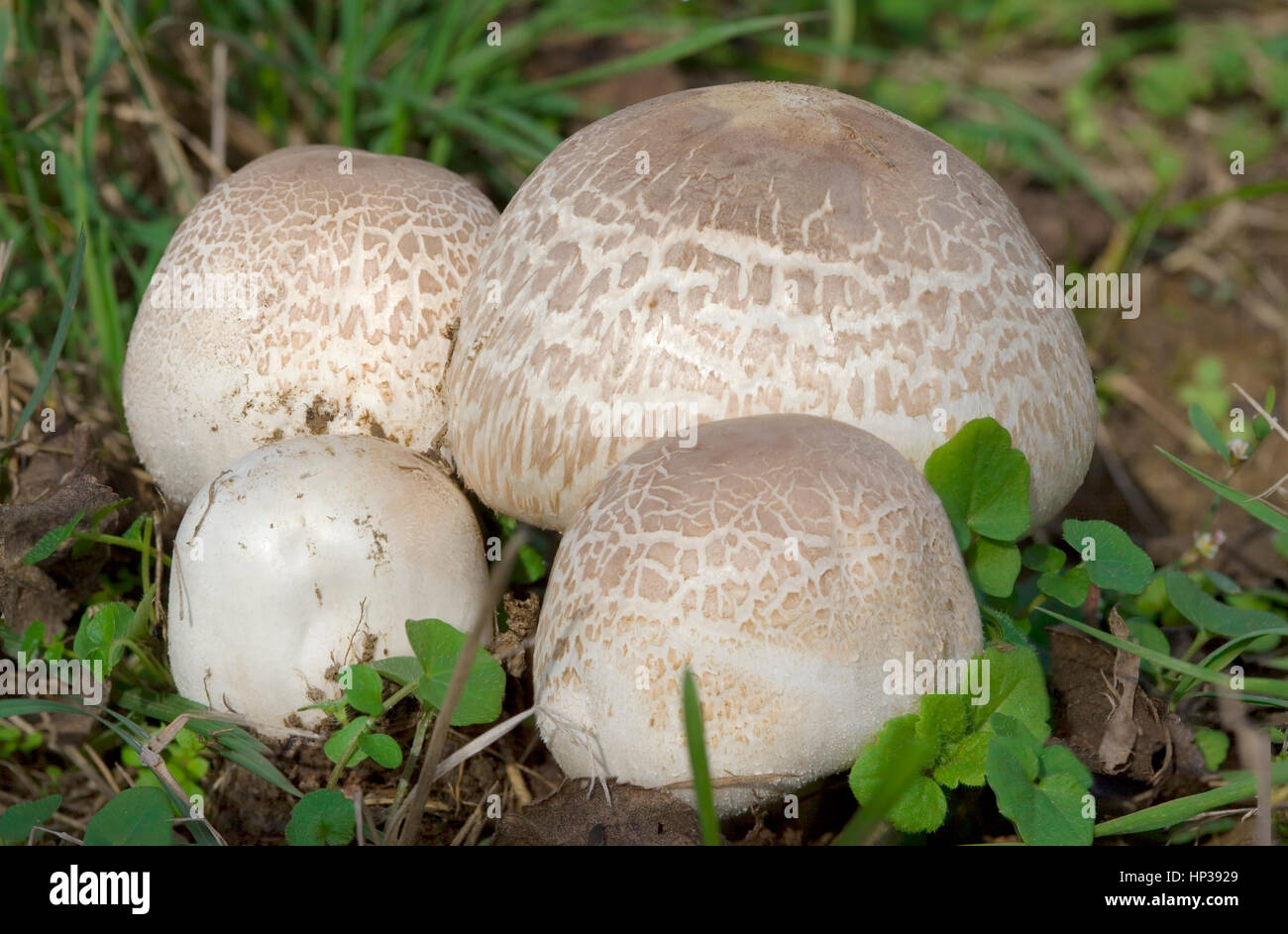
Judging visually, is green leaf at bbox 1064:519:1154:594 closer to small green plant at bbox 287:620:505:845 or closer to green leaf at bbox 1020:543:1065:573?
green leaf at bbox 1020:543:1065:573

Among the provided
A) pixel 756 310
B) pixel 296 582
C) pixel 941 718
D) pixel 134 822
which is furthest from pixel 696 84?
pixel 134 822

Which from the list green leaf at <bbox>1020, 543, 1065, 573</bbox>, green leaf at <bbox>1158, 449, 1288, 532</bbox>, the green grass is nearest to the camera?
green leaf at <bbox>1158, 449, 1288, 532</bbox>

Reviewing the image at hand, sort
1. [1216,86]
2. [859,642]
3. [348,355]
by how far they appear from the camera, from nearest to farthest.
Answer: [859,642] → [348,355] → [1216,86]

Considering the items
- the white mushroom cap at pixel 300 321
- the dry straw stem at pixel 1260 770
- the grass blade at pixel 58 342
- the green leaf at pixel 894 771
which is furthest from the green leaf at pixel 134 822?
the dry straw stem at pixel 1260 770

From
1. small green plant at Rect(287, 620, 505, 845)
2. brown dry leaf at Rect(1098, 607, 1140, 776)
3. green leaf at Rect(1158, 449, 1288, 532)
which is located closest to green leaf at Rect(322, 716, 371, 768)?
small green plant at Rect(287, 620, 505, 845)

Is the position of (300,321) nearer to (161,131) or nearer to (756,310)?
(756,310)

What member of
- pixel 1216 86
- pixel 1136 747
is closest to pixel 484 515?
pixel 1136 747

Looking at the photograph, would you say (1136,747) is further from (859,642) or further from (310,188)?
(310,188)

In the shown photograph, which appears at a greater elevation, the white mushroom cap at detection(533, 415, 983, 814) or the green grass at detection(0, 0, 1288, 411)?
the green grass at detection(0, 0, 1288, 411)
